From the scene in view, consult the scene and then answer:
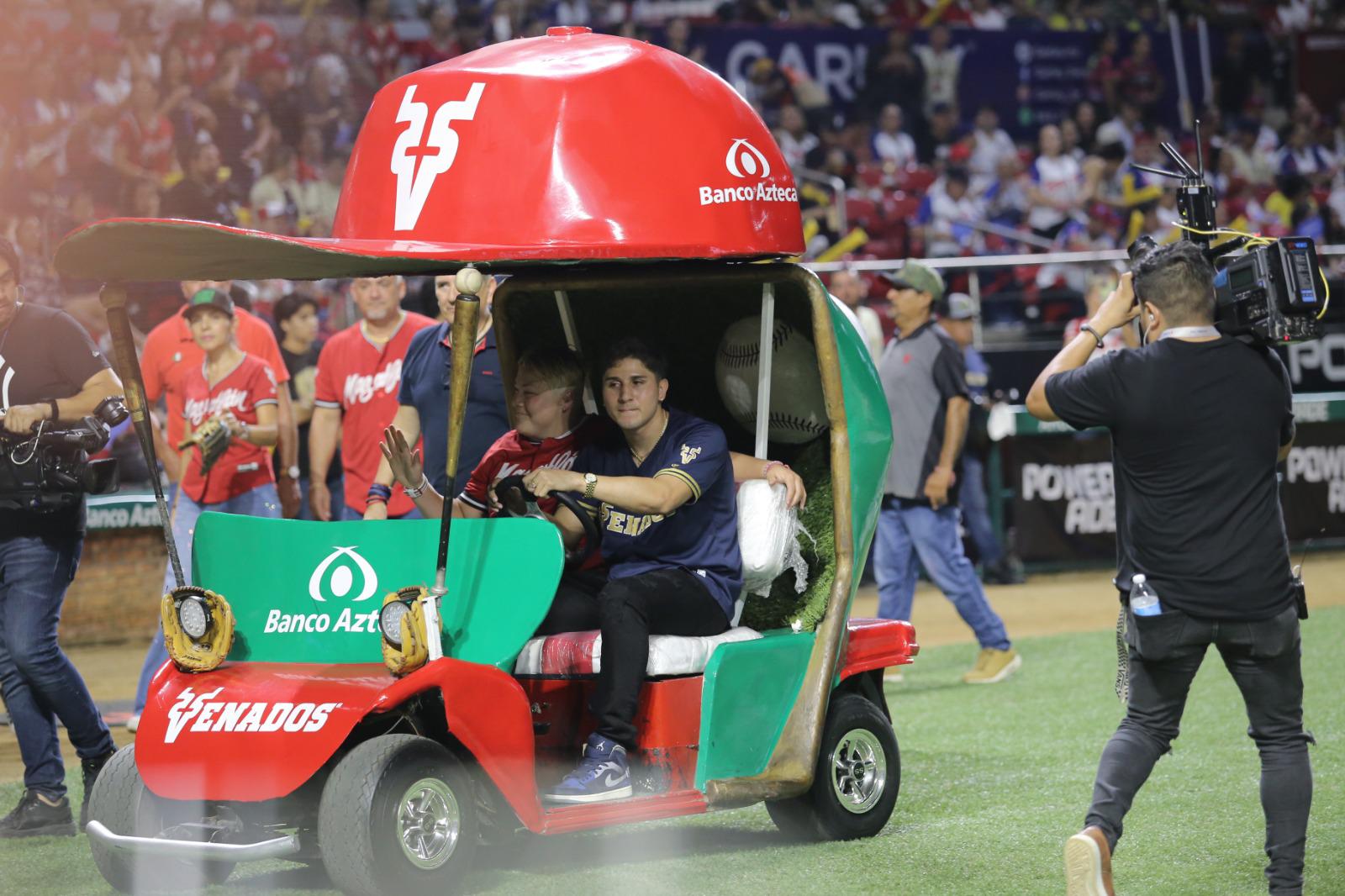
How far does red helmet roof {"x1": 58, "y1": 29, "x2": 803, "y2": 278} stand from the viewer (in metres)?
5.30

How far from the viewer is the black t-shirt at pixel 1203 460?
179 inches

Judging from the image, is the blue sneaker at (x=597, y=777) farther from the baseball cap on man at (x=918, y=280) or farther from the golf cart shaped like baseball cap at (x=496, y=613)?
the baseball cap on man at (x=918, y=280)

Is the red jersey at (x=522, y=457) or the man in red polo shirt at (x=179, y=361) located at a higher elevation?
the man in red polo shirt at (x=179, y=361)

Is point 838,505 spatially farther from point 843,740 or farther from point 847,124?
point 847,124

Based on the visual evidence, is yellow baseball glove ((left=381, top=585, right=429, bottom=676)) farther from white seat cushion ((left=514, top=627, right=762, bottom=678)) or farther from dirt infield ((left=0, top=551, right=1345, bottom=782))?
dirt infield ((left=0, top=551, right=1345, bottom=782))

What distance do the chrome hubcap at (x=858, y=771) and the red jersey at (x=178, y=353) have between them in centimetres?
388

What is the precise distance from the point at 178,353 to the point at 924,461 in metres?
3.84

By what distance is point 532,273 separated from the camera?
6.43m

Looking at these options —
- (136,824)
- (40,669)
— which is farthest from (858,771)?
(40,669)

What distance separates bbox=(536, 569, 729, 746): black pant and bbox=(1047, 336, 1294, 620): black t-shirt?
1511 millimetres

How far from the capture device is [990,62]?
65.9 ft

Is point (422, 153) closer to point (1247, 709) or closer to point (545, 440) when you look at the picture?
point (545, 440)

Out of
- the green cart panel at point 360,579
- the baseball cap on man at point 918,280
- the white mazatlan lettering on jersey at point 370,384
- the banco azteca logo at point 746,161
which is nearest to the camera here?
the green cart panel at point 360,579

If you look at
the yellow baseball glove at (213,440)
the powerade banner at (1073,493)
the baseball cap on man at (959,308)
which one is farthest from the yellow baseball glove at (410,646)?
the powerade banner at (1073,493)
